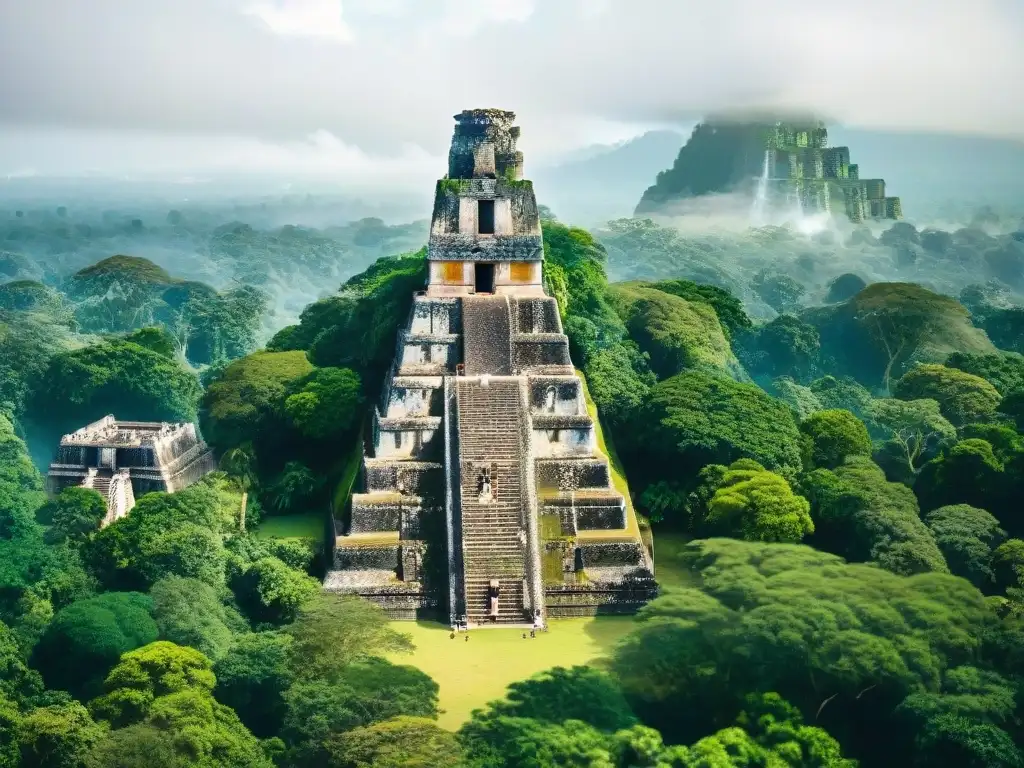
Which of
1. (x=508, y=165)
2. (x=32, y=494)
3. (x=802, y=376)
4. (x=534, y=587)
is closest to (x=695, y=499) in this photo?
(x=534, y=587)

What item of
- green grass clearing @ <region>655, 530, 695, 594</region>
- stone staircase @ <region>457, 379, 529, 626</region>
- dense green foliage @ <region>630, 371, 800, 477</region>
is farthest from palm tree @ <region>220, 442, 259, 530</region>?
green grass clearing @ <region>655, 530, 695, 594</region>

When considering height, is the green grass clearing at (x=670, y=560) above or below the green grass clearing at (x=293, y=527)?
below

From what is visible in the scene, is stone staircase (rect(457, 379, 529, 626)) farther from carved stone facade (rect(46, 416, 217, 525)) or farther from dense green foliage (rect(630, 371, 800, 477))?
carved stone facade (rect(46, 416, 217, 525))

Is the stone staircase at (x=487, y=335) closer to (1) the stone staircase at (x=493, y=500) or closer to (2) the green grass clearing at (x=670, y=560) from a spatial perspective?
(1) the stone staircase at (x=493, y=500)

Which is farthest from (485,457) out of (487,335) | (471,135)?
(471,135)

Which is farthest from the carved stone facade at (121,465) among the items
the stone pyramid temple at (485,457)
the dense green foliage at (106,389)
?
the dense green foliage at (106,389)

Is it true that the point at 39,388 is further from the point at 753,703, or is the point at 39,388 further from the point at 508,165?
the point at 753,703
